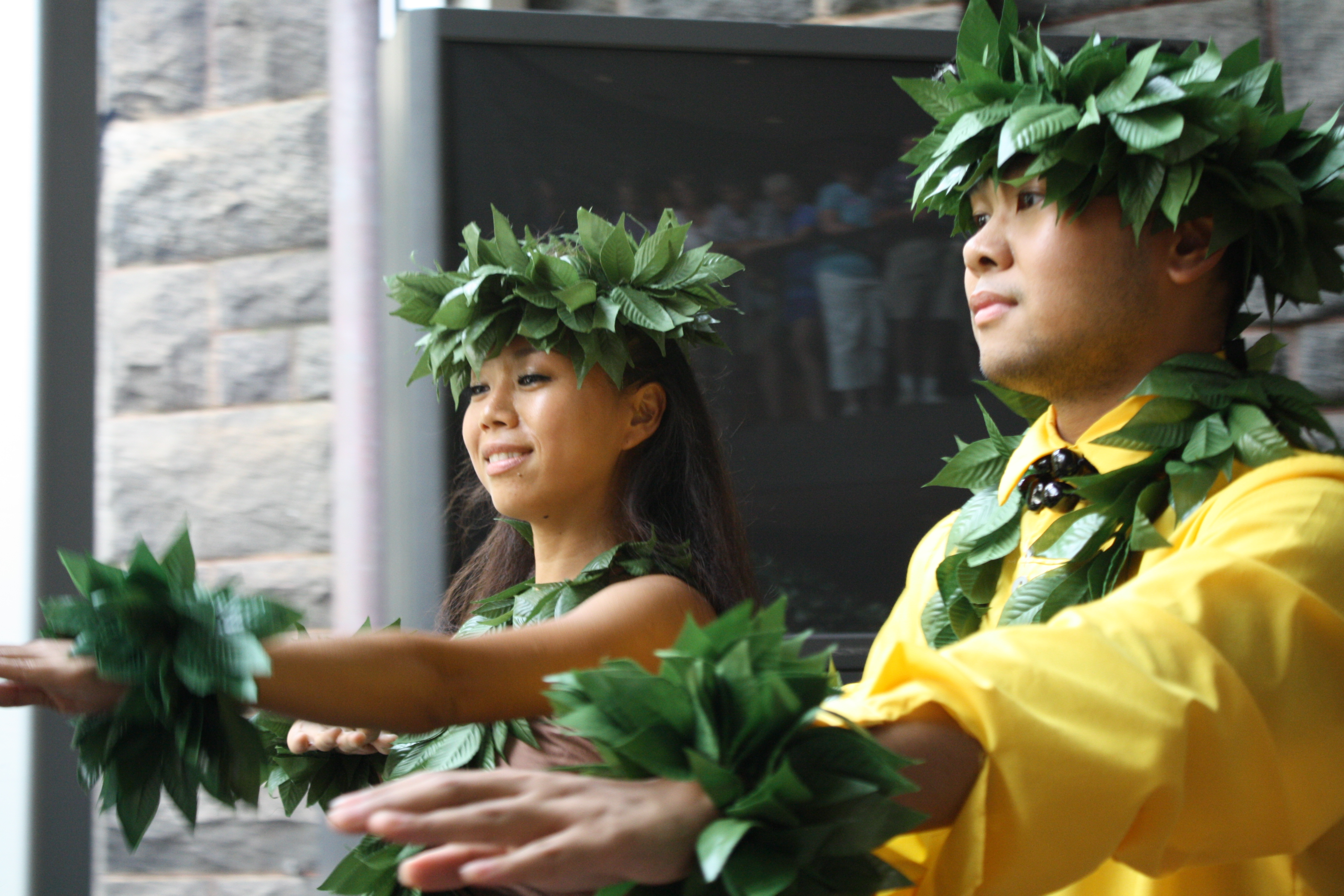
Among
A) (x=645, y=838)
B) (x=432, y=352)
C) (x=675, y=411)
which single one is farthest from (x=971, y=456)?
(x=645, y=838)

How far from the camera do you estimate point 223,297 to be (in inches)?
108

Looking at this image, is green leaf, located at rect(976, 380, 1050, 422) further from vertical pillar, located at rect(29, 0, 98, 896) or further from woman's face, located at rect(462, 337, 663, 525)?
vertical pillar, located at rect(29, 0, 98, 896)

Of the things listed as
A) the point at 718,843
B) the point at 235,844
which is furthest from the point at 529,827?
the point at 235,844

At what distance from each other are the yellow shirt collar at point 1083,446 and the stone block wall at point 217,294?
5.78 feet

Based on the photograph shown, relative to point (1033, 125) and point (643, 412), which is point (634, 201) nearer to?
point (643, 412)

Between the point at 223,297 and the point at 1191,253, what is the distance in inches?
84.7

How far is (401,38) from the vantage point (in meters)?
2.11

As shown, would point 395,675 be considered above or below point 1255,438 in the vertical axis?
below

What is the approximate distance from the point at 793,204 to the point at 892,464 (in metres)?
0.49

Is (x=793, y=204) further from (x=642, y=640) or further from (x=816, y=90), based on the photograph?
(x=642, y=640)

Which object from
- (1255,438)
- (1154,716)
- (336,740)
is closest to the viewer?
(1154,716)

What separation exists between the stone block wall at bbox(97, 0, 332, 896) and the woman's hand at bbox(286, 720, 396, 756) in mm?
1367

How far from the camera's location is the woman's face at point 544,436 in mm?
1373

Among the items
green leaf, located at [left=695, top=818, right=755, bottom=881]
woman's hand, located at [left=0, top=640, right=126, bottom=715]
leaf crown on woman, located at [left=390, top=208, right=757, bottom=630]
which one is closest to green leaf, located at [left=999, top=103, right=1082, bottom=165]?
leaf crown on woman, located at [left=390, top=208, right=757, bottom=630]
